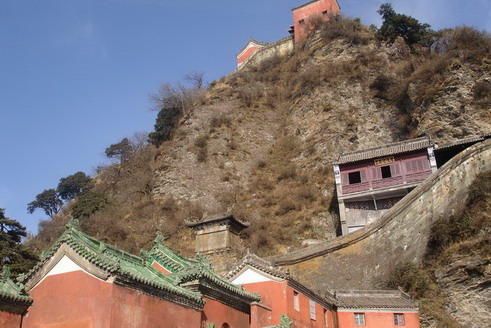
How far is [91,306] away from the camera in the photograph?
12.2 meters

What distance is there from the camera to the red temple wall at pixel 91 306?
39.5ft

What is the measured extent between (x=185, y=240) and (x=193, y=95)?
23.9m

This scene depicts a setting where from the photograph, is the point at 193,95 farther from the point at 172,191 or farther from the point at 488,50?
the point at 488,50

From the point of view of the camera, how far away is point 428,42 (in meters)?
45.3

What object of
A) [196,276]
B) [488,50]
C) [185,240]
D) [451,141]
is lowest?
[196,276]

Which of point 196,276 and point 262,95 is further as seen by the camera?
point 262,95

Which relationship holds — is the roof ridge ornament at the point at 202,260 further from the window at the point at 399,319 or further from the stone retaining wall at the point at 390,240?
the stone retaining wall at the point at 390,240

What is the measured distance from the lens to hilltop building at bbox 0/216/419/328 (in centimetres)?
1228

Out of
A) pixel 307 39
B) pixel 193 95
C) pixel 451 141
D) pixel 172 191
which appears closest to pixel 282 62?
pixel 307 39

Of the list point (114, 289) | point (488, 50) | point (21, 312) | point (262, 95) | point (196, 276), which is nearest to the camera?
point (114, 289)

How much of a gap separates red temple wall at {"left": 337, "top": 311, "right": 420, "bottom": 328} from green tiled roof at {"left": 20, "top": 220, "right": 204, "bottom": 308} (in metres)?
8.23

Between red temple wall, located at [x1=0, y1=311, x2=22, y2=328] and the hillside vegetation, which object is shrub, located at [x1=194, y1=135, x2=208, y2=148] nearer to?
the hillside vegetation

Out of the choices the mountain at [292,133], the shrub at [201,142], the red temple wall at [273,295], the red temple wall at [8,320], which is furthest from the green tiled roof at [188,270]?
the shrub at [201,142]

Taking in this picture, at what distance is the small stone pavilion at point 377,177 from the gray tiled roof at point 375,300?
1124cm
